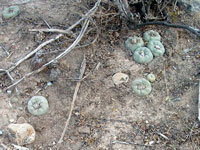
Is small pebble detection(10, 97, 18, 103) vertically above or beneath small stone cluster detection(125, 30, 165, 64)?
above

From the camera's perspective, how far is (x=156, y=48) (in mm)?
4531

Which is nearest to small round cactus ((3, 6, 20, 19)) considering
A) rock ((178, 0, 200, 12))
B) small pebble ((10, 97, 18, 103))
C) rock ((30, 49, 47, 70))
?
rock ((30, 49, 47, 70))

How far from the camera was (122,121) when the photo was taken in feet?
12.8

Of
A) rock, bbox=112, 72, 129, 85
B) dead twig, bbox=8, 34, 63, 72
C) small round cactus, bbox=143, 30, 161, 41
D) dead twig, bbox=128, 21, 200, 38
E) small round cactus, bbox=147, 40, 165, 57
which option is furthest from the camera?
dead twig, bbox=128, 21, 200, 38

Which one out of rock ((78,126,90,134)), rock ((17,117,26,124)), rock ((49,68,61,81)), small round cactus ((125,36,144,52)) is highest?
rock ((49,68,61,81))

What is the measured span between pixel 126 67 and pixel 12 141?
6.32 feet

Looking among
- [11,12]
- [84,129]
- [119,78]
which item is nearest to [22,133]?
[84,129]

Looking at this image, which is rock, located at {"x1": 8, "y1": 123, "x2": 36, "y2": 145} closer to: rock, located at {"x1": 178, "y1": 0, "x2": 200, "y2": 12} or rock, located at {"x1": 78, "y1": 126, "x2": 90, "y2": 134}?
rock, located at {"x1": 78, "y1": 126, "x2": 90, "y2": 134}

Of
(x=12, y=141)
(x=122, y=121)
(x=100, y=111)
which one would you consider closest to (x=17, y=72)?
(x=12, y=141)

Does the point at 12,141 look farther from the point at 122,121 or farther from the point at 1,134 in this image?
the point at 122,121

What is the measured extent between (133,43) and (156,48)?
0.36 meters

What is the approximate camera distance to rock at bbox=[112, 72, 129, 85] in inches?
167

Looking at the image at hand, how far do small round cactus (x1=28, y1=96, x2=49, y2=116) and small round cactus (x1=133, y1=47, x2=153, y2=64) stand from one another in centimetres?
151

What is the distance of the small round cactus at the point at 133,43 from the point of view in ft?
15.0
